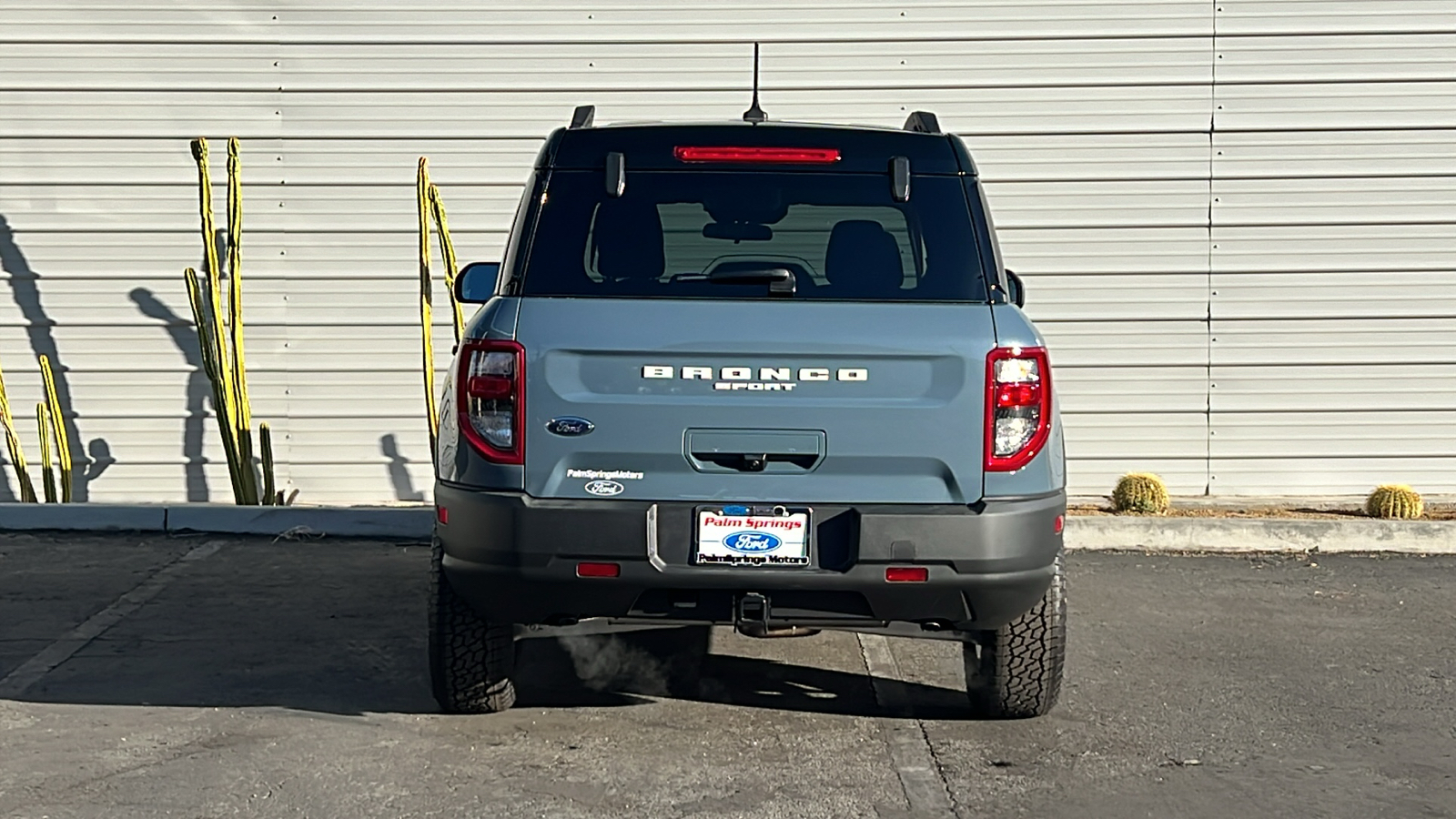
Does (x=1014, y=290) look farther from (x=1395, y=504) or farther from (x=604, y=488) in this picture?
(x=1395, y=504)

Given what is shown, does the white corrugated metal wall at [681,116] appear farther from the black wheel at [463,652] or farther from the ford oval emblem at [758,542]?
the ford oval emblem at [758,542]

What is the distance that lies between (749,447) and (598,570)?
51 centimetres

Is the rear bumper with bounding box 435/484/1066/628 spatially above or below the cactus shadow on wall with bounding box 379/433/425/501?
above

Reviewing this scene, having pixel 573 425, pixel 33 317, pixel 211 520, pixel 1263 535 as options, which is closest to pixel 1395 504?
pixel 1263 535

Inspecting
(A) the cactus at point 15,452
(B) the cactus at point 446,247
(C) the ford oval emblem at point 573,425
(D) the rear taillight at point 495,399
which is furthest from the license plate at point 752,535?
(A) the cactus at point 15,452

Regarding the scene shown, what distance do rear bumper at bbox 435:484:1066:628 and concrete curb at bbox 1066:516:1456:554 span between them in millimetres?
4288

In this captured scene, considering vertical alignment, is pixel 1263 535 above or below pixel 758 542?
below

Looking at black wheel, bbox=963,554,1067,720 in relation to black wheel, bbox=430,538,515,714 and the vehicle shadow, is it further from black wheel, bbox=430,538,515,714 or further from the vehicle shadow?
black wheel, bbox=430,538,515,714

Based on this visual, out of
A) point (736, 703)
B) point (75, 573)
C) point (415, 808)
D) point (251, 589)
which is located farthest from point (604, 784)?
point (75, 573)

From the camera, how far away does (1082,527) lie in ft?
27.7

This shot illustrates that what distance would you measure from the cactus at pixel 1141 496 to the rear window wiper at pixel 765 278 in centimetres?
508

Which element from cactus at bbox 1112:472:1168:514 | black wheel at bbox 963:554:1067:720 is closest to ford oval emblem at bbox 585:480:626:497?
black wheel at bbox 963:554:1067:720

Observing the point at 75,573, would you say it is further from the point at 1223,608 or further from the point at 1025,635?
the point at 1223,608

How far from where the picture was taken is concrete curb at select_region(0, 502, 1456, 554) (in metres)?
8.33
